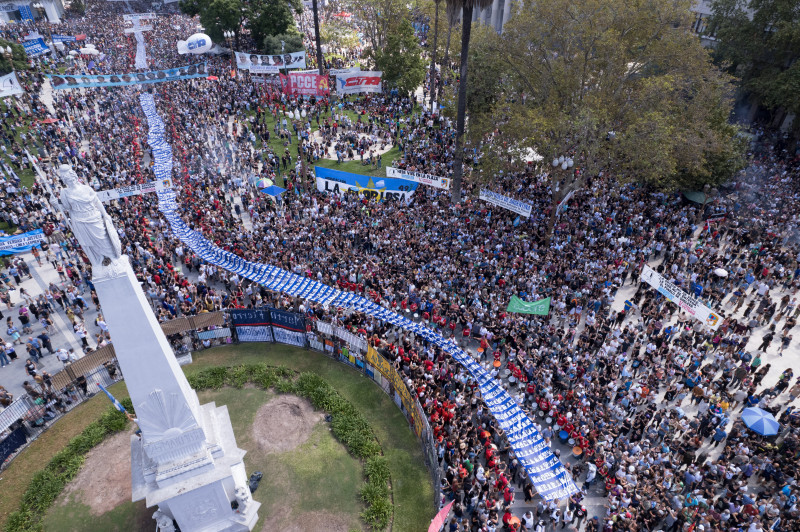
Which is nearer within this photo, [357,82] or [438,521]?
[438,521]

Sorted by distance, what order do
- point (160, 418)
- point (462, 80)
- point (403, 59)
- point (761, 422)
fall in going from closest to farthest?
1. point (160, 418)
2. point (761, 422)
3. point (462, 80)
4. point (403, 59)

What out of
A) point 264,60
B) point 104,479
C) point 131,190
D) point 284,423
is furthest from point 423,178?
point 264,60

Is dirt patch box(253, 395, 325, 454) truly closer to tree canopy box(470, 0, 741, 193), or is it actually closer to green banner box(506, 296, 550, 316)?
green banner box(506, 296, 550, 316)

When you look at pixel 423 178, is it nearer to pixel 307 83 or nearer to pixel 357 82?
pixel 357 82

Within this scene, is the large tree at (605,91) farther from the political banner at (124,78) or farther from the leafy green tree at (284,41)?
the leafy green tree at (284,41)

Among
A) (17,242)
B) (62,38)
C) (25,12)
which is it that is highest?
(25,12)

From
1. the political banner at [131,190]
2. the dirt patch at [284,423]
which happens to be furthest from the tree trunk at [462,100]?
the political banner at [131,190]
